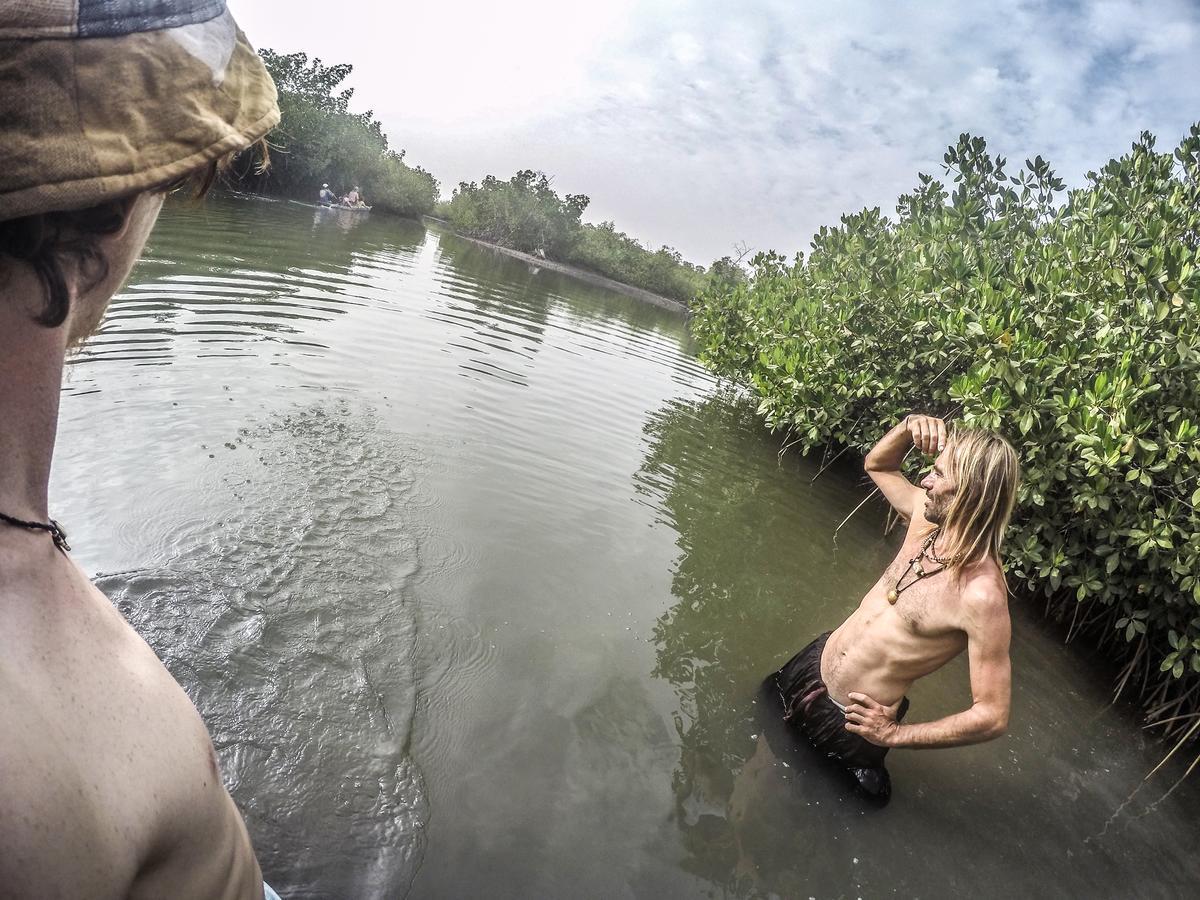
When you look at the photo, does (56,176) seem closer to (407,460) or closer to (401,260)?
(407,460)

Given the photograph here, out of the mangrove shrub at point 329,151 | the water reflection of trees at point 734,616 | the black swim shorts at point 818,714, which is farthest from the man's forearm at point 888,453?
the mangrove shrub at point 329,151

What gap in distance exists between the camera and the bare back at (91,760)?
723 millimetres

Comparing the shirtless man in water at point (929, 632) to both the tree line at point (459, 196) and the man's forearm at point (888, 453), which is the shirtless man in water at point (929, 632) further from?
the tree line at point (459, 196)

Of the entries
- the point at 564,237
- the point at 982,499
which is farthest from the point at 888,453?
the point at 564,237

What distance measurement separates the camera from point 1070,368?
5840 mm

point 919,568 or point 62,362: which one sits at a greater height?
point 62,362

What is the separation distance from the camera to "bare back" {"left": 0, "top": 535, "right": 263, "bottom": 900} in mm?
723

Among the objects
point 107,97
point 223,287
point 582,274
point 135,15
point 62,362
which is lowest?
point 223,287

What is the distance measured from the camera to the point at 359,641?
13.6 feet

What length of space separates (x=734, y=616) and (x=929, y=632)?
2267 millimetres

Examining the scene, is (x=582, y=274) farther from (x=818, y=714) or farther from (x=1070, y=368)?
(x=818, y=714)

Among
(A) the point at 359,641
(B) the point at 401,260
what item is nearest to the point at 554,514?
(A) the point at 359,641

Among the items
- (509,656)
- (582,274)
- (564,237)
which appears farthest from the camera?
(564,237)

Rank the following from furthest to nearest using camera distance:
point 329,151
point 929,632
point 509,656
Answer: point 329,151, point 509,656, point 929,632
